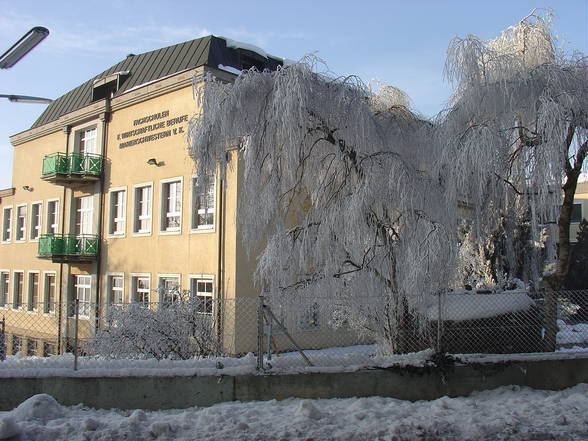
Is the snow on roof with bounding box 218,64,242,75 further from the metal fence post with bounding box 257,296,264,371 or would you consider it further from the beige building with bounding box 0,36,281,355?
the metal fence post with bounding box 257,296,264,371

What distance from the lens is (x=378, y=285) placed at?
859 centimetres

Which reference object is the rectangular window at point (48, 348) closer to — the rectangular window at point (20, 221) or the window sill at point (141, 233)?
the window sill at point (141, 233)

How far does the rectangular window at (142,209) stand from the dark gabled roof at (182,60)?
14.6 ft

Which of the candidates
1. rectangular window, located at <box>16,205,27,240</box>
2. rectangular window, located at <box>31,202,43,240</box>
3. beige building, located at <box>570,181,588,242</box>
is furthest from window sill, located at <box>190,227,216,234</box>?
beige building, located at <box>570,181,588,242</box>

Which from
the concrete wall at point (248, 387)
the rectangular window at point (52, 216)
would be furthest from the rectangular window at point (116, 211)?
the concrete wall at point (248, 387)

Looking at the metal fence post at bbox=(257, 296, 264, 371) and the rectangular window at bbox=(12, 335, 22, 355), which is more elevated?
the metal fence post at bbox=(257, 296, 264, 371)

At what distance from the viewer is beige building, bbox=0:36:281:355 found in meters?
17.1

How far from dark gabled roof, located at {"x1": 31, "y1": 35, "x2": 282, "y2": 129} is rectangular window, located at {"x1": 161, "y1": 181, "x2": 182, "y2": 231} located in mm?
4141

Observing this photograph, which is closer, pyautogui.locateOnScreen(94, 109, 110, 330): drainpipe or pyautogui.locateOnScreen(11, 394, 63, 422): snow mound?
pyautogui.locateOnScreen(11, 394, 63, 422): snow mound

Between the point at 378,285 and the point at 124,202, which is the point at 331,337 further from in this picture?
the point at 124,202

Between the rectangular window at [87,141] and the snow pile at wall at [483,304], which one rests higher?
the rectangular window at [87,141]

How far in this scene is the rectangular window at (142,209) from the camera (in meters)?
19.8

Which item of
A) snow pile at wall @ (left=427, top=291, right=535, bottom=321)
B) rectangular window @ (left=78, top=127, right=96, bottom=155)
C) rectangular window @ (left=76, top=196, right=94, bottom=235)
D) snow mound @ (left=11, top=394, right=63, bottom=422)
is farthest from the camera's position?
rectangular window @ (left=78, top=127, right=96, bottom=155)

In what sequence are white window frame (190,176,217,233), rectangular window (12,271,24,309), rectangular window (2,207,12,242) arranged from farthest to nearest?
rectangular window (2,207,12,242) < rectangular window (12,271,24,309) < white window frame (190,176,217,233)
